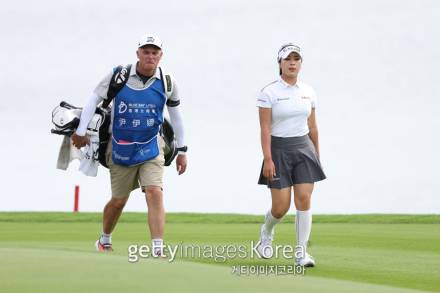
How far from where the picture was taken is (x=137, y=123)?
9766mm

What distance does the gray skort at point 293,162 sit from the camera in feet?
33.3

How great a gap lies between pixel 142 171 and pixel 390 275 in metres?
2.32

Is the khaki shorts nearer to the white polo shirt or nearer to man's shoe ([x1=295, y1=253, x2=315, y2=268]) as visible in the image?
the white polo shirt

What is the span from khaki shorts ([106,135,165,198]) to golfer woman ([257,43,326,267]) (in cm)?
92

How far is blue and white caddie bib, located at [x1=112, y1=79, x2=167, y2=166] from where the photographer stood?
9695 millimetres

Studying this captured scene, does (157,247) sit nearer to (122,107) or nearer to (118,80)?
(122,107)

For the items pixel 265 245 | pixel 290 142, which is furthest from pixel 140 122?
pixel 265 245

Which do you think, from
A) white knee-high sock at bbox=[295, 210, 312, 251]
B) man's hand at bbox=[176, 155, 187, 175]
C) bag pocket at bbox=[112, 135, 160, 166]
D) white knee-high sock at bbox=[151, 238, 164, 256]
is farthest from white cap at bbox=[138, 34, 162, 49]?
white knee-high sock at bbox=[295, 210, 312, 251]

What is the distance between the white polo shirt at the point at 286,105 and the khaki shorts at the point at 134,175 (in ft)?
3.31

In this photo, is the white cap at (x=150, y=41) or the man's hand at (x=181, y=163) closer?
the white cap at (x=150, y=41)

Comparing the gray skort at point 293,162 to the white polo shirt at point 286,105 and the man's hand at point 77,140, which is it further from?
the man's hand at point 77,140

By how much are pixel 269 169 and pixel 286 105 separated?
582mm

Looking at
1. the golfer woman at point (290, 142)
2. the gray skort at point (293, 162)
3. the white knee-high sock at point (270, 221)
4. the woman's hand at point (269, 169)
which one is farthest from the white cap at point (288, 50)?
the white knee-high sock at point (270, 221)

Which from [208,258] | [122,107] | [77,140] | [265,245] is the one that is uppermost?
[122,107]
